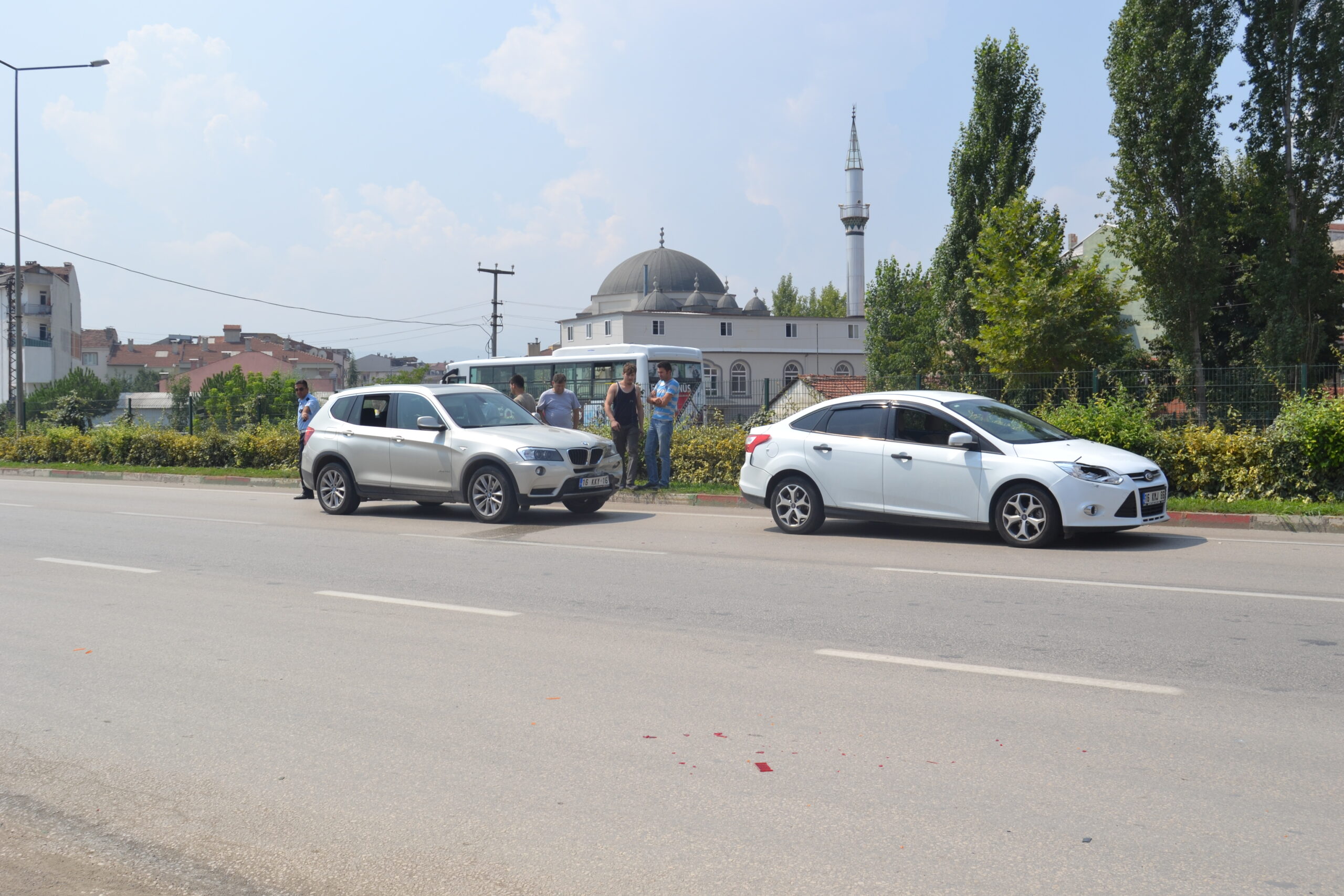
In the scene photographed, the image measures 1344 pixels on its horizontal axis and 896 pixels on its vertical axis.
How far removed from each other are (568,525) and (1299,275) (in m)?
28.0

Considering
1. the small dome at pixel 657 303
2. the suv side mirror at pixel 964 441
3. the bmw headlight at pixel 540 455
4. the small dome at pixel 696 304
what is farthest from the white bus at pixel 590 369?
the small dome at pixel 657 303

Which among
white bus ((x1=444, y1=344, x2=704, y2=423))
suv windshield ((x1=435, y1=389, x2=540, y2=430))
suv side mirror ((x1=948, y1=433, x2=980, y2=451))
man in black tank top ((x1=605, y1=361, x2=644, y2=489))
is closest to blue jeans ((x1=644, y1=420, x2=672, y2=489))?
man in black tank top ((x1=605, y1=361, x2=644, y2=489))

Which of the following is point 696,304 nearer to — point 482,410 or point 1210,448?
point 1210,448

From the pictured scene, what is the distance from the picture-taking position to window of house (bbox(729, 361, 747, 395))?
8994 centimetres

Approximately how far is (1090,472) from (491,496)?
6.87m

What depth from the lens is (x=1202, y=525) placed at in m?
12.7

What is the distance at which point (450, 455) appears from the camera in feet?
44.0

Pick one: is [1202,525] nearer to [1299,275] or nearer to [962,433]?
[962,433]

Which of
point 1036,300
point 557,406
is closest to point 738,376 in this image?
Result: point 1036,300

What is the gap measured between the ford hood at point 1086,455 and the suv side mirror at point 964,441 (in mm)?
398

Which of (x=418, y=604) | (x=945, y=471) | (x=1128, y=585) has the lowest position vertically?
(x=418, y=604)

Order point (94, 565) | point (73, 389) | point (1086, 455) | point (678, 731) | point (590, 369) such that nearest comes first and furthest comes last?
point (678, 731)
point (94, 565)
point (1086, 455)
point (590, 369)
point (73, 389)

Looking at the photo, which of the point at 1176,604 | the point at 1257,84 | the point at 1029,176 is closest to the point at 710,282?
the point at 1029,176

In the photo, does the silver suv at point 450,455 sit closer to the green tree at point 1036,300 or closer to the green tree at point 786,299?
the green tree at point 1036,300
